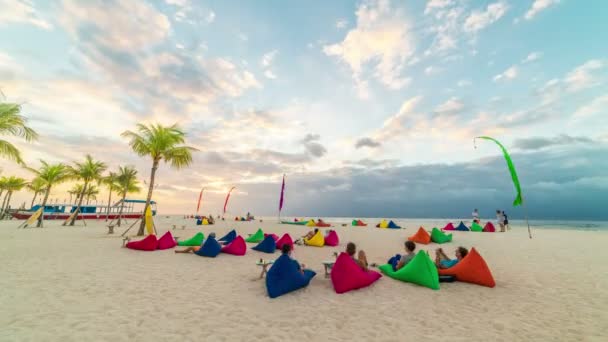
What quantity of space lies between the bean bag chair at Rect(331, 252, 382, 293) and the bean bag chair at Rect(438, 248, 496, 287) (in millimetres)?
2995

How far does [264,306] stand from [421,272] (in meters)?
4.72

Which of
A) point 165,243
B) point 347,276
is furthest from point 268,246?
point 347,276

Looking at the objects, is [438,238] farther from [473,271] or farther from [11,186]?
[11,186]

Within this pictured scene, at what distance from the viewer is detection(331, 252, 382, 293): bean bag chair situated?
671 cm

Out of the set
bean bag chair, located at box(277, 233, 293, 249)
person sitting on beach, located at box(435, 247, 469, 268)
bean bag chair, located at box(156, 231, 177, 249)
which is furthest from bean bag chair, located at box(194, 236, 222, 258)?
person sitting on beach, located at box(435, 247, 469, 268)

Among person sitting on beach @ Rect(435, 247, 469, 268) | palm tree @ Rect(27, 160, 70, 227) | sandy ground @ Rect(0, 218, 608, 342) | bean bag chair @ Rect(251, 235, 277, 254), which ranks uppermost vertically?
palm tree @ Rect(27, 160, 70, 227)

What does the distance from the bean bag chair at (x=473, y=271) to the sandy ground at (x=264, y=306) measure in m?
0.26

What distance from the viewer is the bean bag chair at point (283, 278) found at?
630 centimetres

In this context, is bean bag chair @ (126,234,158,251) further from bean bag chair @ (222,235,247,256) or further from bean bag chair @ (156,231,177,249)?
bean bag chair @ (222,235,247,256)

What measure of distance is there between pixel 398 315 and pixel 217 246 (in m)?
8.64

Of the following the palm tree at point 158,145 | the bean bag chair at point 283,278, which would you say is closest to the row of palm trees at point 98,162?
the palm tree at point 158,145

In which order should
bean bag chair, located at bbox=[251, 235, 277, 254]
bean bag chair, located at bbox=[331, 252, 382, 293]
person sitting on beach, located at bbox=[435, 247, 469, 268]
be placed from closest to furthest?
bean bag chair, located at bbox=[331, 252, 382, 293] → person sitting on beach, located at bbox=[435, 247, 469, 268] → bean bag chair, located at bbox=[251, 235, 277, 254]

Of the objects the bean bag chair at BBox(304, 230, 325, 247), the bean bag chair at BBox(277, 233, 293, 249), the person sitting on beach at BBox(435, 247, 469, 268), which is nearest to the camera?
the person sitting on beach at BBox(435, 247, 469, 268)

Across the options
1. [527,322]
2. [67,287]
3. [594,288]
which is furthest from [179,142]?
[594,288]
